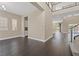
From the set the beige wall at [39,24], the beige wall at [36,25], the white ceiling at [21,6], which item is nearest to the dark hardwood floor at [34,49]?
the beige wall at [39,24]

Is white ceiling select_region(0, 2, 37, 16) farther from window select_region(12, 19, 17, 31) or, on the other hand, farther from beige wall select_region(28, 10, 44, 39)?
window select_region(12, 19, 17, 31)

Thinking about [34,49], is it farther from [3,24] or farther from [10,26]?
[10,26]

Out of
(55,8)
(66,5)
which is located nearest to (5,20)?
(55,8)

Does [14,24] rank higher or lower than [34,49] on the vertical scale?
higher

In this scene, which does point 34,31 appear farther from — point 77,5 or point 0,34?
point 77,5

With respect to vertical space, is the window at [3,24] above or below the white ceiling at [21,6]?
below

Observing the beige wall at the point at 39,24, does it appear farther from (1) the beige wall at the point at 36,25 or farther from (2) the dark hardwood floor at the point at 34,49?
(2) the dark hardwood floor at the point at 34,49

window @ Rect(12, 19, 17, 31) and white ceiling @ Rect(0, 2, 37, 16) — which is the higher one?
white ceiling @ Rect(0, 2, 37, 16)

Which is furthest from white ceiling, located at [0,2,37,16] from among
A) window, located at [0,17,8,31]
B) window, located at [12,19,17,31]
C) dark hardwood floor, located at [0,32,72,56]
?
window, located at [12,19,17,31]

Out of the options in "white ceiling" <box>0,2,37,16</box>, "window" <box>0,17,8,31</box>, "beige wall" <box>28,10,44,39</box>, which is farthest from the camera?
"window" <box>0,17,8,31</box>

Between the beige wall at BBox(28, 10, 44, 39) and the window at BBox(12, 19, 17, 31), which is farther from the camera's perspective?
the window at BBox(12, 19, 17, 31)

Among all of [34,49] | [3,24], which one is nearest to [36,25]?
[3,24]

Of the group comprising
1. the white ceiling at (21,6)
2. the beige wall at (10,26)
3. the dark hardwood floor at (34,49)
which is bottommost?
the dark hardwood floor at (34,49)

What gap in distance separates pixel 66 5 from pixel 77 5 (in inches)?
57.3
